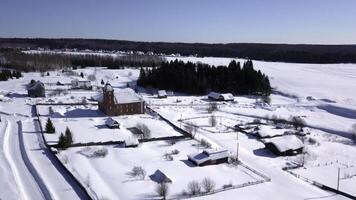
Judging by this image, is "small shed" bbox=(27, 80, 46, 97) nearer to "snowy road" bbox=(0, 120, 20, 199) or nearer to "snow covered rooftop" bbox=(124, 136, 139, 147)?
"snowy road" bbox=(0, 120, 20, 199)

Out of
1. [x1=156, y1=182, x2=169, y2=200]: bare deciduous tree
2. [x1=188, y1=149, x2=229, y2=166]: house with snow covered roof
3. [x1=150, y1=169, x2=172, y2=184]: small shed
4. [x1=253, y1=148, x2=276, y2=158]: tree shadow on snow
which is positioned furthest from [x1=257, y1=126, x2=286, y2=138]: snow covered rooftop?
[x1=156, y1=182, x2=169, y2=200]: bare deciduous tree

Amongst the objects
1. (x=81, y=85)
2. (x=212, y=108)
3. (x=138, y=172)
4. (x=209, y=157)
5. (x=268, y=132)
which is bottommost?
(x=138, y=172)

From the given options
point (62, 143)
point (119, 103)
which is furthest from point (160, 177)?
point (119, 103)

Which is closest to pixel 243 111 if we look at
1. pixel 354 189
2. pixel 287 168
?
pixel 287 168

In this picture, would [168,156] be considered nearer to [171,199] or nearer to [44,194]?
[171,199]

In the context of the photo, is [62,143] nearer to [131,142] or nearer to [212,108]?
[131,142]

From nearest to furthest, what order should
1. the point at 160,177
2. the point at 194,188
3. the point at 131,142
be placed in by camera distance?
1. the point at 194,188
2. the point at 160,177
3. the point at 131,142

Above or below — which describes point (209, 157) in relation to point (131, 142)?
below
